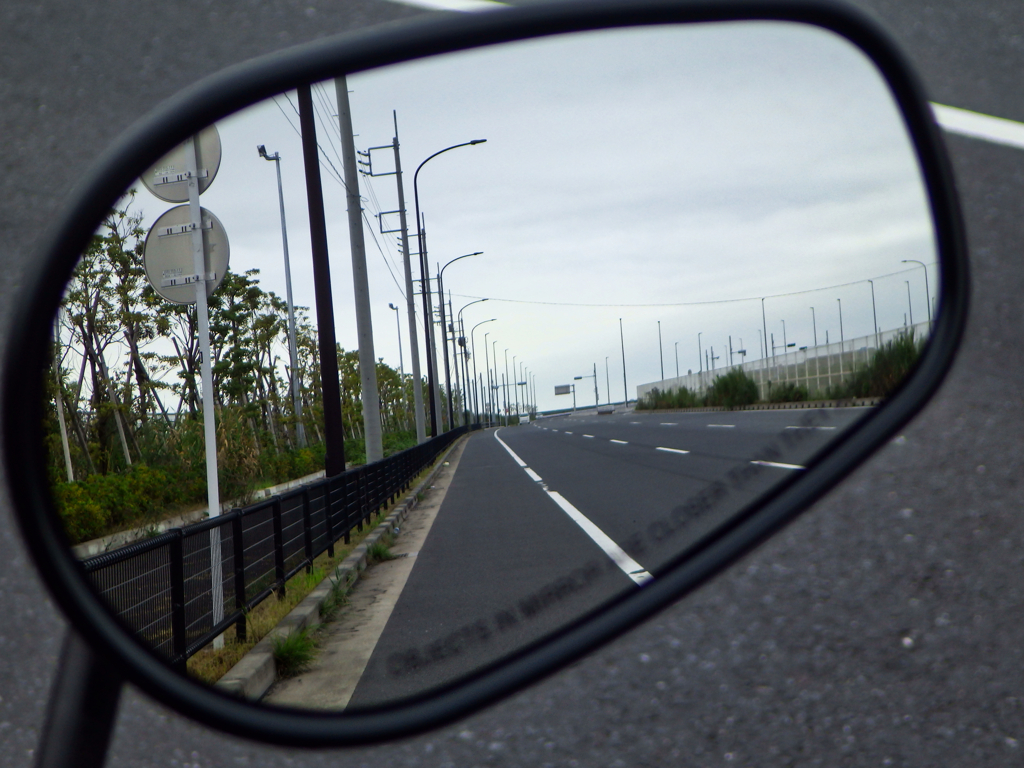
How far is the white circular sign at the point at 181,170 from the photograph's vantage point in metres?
1.37

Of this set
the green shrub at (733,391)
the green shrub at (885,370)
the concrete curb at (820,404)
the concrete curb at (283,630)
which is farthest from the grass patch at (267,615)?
the green shrub at (885,370)

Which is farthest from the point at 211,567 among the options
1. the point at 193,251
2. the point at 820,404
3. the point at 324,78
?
the point at 820,404

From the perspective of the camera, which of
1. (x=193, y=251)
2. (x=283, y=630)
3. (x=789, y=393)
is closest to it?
(x=789, y=393)

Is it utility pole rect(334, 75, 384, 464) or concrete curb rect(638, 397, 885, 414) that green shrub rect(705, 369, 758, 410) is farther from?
utility pole rect(334, 75, 384, 464)

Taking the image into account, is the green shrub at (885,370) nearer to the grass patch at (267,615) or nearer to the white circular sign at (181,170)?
the white circular sign at (181,170)

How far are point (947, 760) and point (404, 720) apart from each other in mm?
3306

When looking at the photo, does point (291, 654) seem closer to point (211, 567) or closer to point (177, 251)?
point (211, 567)

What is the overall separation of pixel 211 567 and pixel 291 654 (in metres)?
0.60

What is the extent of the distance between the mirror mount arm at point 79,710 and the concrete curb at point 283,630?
273mm

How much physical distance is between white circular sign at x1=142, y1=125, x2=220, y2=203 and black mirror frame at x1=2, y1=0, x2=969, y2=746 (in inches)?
8.3

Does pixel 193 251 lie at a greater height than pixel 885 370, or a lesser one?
greater

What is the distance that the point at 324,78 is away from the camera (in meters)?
1.26

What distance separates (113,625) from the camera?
1035mm

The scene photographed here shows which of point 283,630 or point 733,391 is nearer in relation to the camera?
point 733,391
